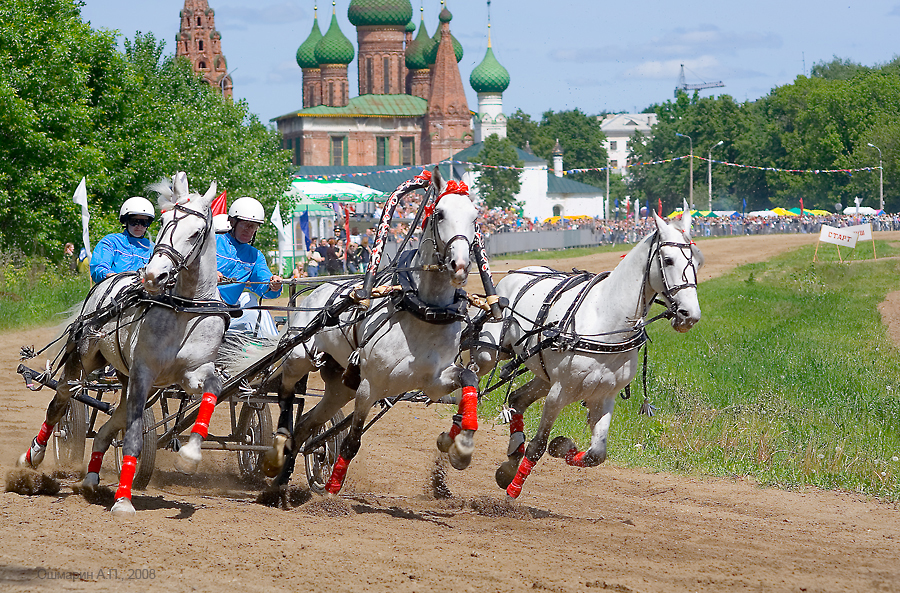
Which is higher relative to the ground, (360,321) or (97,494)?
(360,321)

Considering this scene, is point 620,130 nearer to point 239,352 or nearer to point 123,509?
point 239,352

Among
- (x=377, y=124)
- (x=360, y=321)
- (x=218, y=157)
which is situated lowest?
(x=360, y=321)

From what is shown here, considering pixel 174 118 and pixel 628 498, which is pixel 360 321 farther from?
pixel 174 118

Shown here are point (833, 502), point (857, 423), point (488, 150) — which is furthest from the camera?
point (488, 150)

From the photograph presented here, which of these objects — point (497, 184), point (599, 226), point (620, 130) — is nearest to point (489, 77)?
point (497, 184)

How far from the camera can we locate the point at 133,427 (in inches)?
309

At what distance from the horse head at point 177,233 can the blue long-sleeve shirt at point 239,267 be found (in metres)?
1.41

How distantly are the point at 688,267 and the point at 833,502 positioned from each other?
2.70 m

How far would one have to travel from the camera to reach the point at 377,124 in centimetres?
9250

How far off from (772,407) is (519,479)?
494 cm

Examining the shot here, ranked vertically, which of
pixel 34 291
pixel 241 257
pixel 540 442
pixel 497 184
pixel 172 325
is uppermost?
pixel 497 184

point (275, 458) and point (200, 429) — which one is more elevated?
point (200, 429)

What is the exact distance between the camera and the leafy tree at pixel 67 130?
2630cm

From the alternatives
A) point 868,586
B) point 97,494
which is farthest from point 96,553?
point 868,586
